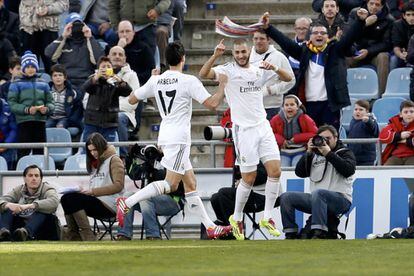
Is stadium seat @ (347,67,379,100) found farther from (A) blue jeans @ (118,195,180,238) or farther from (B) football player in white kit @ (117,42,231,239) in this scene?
(B) football player in white kit @ (117,42,231,239)

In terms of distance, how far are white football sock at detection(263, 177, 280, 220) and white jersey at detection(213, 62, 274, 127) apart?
71 cm

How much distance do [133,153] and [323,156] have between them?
247 cm

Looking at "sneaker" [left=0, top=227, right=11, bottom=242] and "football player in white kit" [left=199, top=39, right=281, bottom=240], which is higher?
"football player in white kit" [left=199, top=39, right=281, bottom=240]

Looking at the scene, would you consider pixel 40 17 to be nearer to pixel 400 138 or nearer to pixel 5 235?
pixel 5 235

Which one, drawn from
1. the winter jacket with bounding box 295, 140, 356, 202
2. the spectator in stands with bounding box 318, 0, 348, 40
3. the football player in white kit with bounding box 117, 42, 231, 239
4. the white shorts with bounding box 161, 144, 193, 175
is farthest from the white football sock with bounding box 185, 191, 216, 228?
the spectator in stands with bounding box 318, 0, 348, 40

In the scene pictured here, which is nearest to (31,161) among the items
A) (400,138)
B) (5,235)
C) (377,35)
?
(5,235)

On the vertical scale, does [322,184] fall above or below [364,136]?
below

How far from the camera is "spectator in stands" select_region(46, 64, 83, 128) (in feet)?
74.7

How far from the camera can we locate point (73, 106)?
22.9 m

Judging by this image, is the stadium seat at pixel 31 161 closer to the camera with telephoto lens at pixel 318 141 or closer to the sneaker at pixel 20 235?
the sneaker at pixel 20 235

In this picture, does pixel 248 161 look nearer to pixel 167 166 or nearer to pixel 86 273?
pixel 167 166

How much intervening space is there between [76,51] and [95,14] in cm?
152

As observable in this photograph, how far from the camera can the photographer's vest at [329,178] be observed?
18578 mm

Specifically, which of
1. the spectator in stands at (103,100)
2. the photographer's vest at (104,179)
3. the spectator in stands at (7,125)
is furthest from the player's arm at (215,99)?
the spectator in stands at (7,125)
